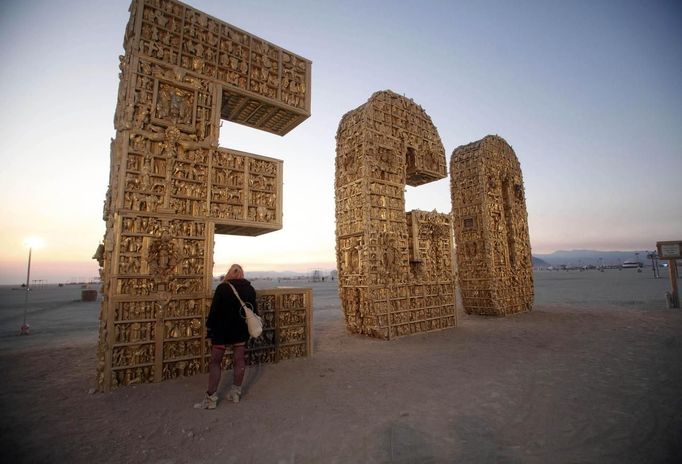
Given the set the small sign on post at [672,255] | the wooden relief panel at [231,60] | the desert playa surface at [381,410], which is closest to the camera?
the desert playa surface at [381,410]

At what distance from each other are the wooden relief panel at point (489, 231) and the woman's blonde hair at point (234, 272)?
14.1 m

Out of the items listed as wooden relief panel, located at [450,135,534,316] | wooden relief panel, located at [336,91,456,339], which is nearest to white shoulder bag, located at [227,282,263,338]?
wooden relief panel, located at [336,91,456,339]

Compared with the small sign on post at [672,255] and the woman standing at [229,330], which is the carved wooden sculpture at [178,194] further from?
the small sign on post at [672,255]

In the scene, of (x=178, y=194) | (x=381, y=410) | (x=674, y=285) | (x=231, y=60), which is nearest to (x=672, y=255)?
(x=674, y=285)

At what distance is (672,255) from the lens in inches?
703

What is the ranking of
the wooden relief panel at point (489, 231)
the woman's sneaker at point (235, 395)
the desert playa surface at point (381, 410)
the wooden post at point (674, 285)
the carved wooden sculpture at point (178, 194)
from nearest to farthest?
the desert playa surface at point (381, 410) → the woman's sneaker at point (235, 395) → the carved wooden sculpture at point (178, 194) → the wooden post at point (674, 285) → the wooden relief panel at point (489, 231)

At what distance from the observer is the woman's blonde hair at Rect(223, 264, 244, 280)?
22.3 ft

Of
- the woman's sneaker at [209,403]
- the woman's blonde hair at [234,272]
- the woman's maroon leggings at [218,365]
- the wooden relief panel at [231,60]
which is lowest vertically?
the woman's sneaker at [209,403]

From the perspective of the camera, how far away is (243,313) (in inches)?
255

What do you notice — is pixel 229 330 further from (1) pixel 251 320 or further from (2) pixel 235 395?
(2) pixel 235 395

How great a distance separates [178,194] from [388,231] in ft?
25.3

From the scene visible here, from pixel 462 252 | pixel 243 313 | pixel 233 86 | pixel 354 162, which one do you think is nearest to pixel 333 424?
pixel 243 313

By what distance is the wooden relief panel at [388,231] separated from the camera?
12.4 metres

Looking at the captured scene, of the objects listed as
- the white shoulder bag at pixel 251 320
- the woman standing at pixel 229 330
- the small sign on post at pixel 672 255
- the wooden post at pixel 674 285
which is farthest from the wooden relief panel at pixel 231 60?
the small sign on post at pixel 672 255
